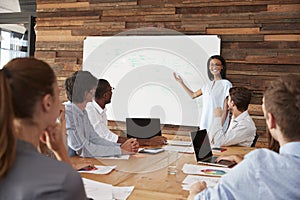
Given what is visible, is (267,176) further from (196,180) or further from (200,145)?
(200,145)

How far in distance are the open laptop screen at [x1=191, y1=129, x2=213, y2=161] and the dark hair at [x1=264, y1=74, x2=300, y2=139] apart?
1170 millimetres

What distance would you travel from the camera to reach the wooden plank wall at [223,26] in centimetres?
406

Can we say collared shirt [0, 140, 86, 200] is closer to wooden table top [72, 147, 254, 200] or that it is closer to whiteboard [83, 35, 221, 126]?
wooden table top [72, 147, 254, 200]

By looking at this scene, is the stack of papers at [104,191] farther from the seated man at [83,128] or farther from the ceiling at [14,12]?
the ceiling at [14,12]

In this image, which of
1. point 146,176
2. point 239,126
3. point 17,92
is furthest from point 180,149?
point 17,92

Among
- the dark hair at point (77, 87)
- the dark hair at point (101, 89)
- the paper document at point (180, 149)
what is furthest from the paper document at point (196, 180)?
the dark hair at point (101, 89)

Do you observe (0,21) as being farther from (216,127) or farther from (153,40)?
(216,127)

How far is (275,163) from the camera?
3.96ft

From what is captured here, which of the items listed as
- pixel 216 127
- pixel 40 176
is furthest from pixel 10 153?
pixel 216 127

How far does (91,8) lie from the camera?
4871mm

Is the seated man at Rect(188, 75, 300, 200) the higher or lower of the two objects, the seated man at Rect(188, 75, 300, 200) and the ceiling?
the lower

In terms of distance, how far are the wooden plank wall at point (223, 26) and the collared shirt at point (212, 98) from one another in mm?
389

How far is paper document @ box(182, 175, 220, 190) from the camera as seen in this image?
183 centimetres

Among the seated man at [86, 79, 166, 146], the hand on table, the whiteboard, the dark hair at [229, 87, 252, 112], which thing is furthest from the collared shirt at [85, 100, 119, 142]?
the whiteboard
